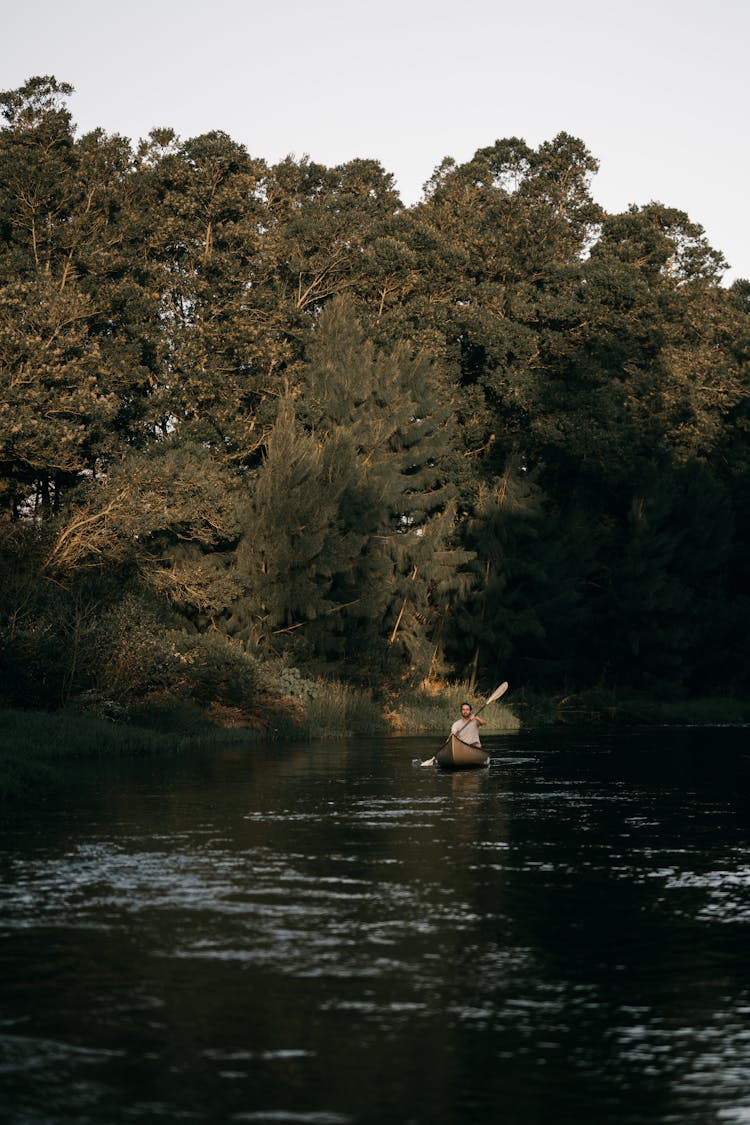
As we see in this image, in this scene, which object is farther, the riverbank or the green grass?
the riverbank

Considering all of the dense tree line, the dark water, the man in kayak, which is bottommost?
the dark water

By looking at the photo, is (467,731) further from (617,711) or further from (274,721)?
(617,711)

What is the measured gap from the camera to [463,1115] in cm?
895

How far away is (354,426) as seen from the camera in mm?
57594

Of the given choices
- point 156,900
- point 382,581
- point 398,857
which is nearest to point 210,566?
point 382,581

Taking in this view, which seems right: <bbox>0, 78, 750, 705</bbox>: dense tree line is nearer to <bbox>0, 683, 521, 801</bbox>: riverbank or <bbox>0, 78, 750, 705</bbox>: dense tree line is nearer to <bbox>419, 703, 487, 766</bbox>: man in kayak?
<bbox>0, 683, 521, 801</bbox>: riverbank

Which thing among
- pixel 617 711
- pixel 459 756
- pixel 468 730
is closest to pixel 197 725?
pixel 468 730

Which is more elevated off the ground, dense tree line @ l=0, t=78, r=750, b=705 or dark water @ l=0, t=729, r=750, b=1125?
dense tree line @ l=0, t=78, r=750, b=705

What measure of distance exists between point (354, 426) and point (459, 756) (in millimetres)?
25346

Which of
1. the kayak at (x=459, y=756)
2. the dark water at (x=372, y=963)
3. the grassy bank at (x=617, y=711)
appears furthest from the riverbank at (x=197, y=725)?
the kayak at (x=459, y=756)

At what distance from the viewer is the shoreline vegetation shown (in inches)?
1336

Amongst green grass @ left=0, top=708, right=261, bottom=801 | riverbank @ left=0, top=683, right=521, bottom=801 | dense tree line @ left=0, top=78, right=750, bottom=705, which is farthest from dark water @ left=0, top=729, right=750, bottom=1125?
dense tree line @ left=0, top=78, right=750, bottom=705

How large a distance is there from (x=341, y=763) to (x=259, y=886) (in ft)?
62.1

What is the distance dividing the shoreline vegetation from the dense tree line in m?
1.04
